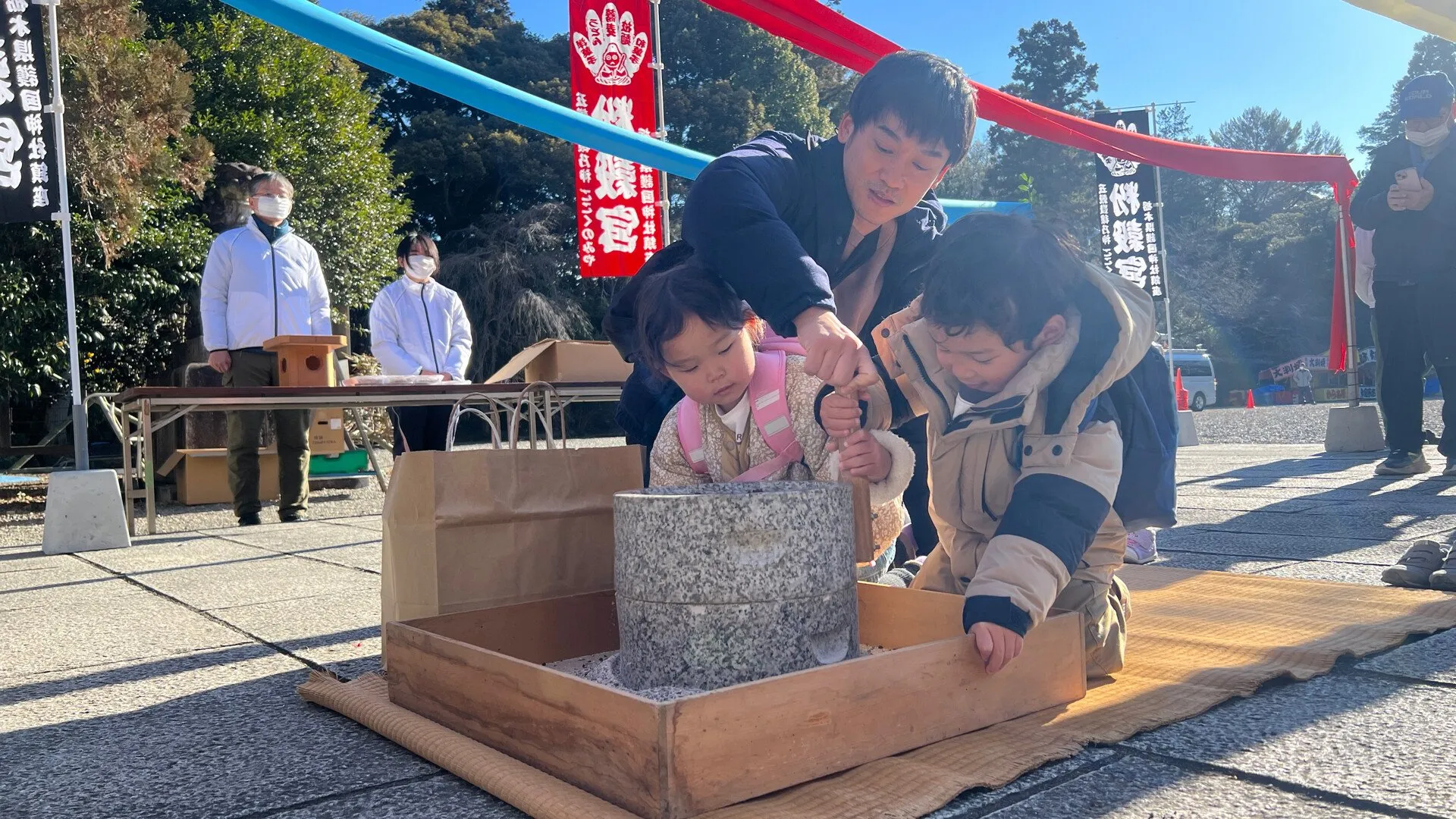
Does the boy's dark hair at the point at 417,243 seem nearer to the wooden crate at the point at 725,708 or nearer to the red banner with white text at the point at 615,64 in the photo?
the red banner with white text at the point at 615,64

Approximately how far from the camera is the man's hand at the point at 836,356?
63.3 inches

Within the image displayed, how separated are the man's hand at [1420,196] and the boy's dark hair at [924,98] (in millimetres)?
3381

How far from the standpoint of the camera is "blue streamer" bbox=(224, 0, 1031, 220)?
8.05ft

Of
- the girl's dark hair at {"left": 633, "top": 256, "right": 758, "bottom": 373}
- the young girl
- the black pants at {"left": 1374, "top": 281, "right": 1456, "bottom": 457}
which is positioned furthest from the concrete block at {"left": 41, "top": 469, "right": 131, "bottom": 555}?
the black pants at {"left": 1374, "top": 281, "right": 1456, "bottom": 457}

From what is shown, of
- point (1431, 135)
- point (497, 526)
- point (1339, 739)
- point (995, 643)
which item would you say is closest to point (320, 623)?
point (497, 526)

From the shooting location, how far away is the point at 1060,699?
162 cm

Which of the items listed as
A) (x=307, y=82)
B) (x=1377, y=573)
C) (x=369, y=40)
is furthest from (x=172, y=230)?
(x=1377, y=573)

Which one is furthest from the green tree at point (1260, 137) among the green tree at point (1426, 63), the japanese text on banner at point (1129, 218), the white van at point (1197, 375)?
the japanese text on banner at point (1129, 218)

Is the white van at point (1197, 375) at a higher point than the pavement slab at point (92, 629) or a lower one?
higher

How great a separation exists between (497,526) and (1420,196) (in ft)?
14.5

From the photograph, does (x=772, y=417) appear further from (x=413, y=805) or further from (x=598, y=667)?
(x=413, y=805)

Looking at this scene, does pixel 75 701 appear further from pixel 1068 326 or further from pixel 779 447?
pixel 1068 326

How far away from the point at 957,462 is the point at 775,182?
2.49 ft

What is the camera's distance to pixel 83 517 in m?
4.54
